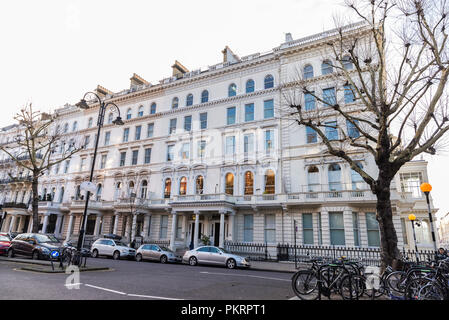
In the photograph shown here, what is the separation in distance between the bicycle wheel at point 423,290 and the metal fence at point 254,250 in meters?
15.2

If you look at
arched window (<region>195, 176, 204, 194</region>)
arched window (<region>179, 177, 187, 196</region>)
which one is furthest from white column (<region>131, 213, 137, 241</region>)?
→ arched window (<region>195, 176, 204, 194</region>)

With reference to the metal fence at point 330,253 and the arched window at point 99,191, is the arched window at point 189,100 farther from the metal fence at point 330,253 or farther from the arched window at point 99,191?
the metal fence at point 330,253

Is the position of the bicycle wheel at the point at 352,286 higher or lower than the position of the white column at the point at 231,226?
lower

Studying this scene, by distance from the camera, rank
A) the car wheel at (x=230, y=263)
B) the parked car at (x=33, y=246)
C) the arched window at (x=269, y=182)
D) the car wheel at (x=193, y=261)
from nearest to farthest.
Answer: the parked car at (x=33, y=246)
the car wheel at (x=230, y=263)
the car wheel at (x=193, y=261)
the arched window at (x=269, y=182)

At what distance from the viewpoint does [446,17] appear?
10477mm

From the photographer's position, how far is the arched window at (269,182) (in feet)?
78.9

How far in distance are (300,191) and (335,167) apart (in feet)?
11.5

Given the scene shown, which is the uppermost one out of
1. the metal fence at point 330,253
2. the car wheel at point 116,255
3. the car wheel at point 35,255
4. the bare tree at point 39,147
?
the bare tree at point 39,147

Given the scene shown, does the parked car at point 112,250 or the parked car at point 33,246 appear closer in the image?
the parked car at point 33,246

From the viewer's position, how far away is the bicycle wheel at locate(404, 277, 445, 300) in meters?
5.83

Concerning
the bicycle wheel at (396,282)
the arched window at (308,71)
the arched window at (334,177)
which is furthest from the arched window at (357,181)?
the bicycle wheel at (396,282)

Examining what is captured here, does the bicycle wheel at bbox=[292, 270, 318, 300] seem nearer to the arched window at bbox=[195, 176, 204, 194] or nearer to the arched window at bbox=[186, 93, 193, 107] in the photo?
the arched window at bbox=[195, 176, 204, 194]
